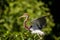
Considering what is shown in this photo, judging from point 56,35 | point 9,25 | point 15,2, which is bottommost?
point 56,35

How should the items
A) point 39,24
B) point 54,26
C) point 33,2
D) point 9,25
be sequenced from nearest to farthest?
point 39,24, point 9,25, point 33,2, point 54,26

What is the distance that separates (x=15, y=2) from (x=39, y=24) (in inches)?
86.0

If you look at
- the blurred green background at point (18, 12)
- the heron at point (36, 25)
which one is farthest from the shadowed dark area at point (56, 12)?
the heron at point (36, 25)

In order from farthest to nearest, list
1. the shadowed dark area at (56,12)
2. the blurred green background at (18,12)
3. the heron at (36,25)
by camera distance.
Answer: the shadowed dark area at (56,12)
the blurred green background at (18,12)
the heron at (36,25)

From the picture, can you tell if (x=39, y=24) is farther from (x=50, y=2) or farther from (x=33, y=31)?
(x=50, y=2)

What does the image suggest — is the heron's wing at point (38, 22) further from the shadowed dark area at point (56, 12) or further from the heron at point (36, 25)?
the shadowed dark area at point (56, 12)

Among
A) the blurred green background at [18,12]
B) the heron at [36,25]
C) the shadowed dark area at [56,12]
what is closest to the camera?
the heron at [36,25]

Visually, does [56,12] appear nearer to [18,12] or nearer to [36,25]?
[18,12]

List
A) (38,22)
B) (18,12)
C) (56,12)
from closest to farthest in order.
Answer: (38,22), (18,12), (56,12)

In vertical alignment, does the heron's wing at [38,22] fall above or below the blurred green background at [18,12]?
above

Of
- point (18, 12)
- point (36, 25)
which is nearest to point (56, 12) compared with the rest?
point (18, 12)

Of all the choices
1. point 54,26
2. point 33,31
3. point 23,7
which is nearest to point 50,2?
point 54,26

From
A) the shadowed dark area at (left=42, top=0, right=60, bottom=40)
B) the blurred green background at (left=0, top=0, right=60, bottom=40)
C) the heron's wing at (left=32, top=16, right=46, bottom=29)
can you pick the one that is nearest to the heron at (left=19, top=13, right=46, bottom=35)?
the heron's wing at (left=32, top=16, right=46, bottom=29)

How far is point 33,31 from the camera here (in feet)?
9.49
